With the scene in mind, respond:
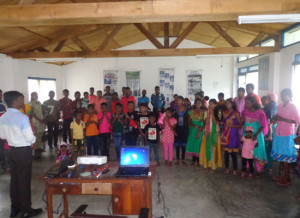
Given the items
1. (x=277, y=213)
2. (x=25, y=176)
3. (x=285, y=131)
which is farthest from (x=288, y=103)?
(x=25, y=176)

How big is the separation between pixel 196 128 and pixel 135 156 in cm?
223

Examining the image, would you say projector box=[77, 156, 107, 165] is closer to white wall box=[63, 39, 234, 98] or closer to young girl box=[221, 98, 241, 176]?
young girl box=[221, 98, 241, 176]

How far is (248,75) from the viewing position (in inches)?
355

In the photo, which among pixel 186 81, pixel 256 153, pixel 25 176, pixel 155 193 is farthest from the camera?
pixel 186 81

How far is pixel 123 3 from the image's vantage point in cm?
332

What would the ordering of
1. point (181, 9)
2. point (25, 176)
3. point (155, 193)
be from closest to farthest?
1. point (25, 176)
2. point (181, 9)
3. point (155, 193)

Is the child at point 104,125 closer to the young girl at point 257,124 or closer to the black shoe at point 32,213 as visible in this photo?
the black shoe at point 32,213

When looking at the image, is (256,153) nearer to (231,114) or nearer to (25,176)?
(231,114)

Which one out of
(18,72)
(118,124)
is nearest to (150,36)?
(118,124)

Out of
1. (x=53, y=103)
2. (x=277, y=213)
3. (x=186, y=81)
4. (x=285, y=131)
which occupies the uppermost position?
(x=186, y=81)

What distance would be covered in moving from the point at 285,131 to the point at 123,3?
329cm

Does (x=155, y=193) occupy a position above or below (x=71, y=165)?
below

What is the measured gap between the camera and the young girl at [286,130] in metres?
3.79

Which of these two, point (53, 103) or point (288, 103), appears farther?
point (53, 103)
